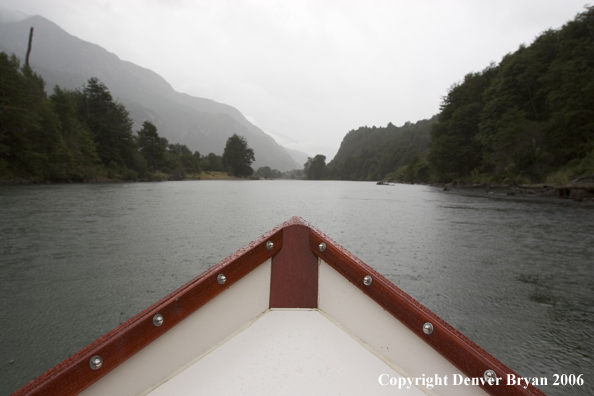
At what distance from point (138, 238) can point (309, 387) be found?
7.55 meters

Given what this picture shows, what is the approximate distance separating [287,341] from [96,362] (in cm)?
85

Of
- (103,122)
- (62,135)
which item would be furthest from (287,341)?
(103,122)

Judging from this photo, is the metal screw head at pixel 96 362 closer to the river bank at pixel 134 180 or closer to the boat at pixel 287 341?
the boat at pixel 287 341

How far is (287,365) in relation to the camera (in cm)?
139

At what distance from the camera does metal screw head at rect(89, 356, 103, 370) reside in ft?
3.47

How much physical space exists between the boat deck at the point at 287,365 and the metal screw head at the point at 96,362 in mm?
313

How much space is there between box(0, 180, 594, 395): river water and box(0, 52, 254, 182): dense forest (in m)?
25.1

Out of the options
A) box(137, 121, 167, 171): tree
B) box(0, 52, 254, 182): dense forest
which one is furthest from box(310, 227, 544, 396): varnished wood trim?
box(137, 121, 167, 171): tree

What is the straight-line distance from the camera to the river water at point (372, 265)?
2.82 meters

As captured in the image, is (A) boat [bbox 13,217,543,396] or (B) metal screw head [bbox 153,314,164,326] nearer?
(A) boat [bbox 13,217,543,396]

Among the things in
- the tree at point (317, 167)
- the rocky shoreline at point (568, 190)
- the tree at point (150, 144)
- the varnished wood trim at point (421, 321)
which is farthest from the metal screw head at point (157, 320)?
the tree at point (317, 167)

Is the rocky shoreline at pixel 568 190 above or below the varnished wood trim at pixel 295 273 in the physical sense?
above

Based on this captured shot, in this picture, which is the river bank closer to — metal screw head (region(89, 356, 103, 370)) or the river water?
the river water

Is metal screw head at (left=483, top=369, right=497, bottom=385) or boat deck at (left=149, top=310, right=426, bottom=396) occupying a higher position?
metal screw head at (left=483, top=369, right=497, bottom=385)
